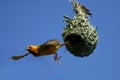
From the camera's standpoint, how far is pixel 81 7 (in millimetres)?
3791

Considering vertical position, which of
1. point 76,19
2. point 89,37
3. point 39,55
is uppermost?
point 76,19

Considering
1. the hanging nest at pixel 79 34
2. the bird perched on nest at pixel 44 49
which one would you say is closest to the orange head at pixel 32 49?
the bird perched on nest at pixel 44 49

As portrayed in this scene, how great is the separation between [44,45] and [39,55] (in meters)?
0.17

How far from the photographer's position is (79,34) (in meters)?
3.66

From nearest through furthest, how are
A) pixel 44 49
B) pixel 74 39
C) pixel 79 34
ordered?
pixel 44 49 < pixel 79 34 < pixel 74 39

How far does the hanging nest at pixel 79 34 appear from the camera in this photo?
12.1ft

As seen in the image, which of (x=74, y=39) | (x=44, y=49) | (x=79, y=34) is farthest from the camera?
(x=74, y=39)

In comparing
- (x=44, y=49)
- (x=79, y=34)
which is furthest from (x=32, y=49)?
(x=79, y=34)

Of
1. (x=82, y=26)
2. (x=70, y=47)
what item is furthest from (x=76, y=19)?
(x=70, y=47)

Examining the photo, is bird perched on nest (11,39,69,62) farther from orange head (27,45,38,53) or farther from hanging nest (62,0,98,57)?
hanging nest (62,0,98,57)

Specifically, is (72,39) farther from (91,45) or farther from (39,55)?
(39,55)

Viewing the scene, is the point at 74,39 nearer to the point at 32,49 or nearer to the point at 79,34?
the point at 79,34

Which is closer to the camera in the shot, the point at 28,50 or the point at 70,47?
the point at 28,50

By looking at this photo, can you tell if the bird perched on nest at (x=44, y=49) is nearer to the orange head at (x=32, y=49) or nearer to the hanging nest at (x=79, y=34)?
the orange head at (x=32, y=49)
